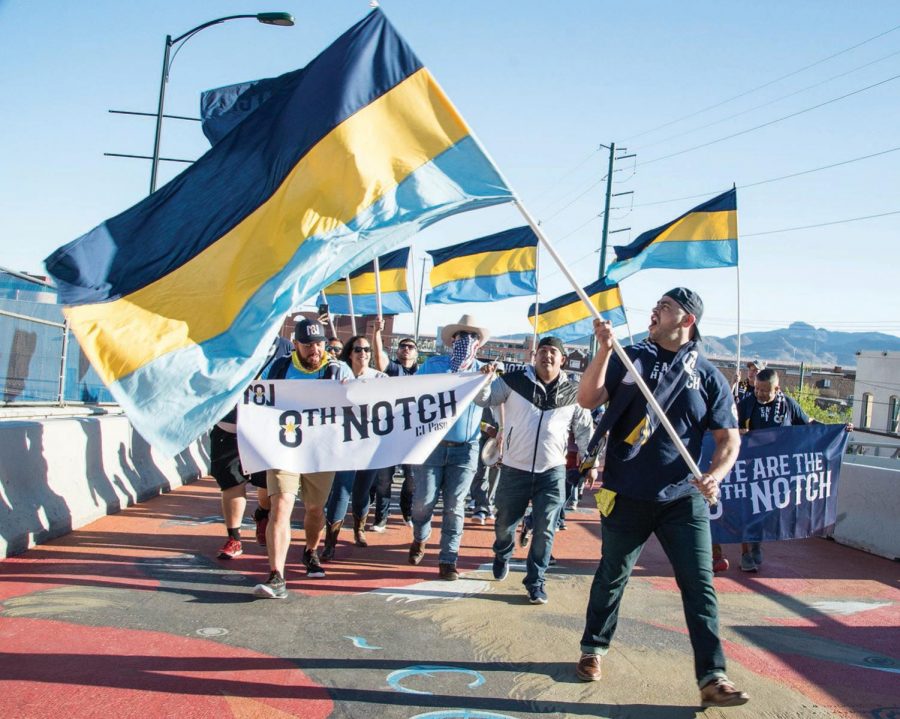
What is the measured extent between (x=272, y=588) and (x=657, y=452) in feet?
9.59

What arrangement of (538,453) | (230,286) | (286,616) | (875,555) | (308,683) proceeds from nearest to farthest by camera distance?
(308,683) → (230,286) → (286,616) → (538,453) → (875,555)

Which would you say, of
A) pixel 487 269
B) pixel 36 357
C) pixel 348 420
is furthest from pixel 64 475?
pixel 487 269

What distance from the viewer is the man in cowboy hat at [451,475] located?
23.2ft

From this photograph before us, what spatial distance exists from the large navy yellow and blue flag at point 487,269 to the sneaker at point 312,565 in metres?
8.18

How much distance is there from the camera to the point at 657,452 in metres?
4.70

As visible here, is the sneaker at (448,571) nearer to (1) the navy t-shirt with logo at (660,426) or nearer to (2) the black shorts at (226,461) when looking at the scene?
(2) the black shorts at (226,461)

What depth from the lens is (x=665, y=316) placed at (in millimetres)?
4828

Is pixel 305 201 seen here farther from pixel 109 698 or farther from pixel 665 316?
pixel 109 698

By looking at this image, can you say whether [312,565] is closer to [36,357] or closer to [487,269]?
[487,269]

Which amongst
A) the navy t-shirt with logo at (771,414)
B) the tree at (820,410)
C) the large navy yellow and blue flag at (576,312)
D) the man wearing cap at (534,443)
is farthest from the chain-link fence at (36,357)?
the tree at (820,410)

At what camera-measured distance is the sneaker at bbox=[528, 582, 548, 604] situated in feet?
20.7

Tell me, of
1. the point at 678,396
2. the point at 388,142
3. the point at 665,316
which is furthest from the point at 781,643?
the point at 388,142

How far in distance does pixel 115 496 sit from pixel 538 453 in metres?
4.94

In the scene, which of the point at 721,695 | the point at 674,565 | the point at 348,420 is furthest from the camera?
the point at 348,420
